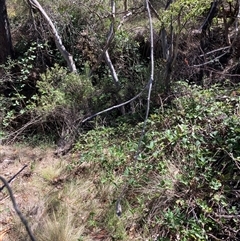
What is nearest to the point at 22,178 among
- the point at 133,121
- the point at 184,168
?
the point at 133,121

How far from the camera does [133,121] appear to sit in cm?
483

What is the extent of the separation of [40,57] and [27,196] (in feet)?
11.6

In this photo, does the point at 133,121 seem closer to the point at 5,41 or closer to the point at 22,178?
the point at 22,178

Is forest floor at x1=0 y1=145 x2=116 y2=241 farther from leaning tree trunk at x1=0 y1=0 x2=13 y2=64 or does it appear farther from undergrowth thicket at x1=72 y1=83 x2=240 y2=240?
leaning tree trunk at x1=0 y1=0 x2=13 y2=64

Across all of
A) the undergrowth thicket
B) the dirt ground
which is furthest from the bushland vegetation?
the dirt ground

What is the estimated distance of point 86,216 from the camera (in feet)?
10.7

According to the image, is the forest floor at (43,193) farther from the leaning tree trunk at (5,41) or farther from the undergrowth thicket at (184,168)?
the leaning tree trunk at (5,41)

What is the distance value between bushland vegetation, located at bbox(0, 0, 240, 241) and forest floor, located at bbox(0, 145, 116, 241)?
0.02 meters

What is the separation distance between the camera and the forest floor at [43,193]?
316 centimetres

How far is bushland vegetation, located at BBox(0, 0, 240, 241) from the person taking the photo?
3.03 metres

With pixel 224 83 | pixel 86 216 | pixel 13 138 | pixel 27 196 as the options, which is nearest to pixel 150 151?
pixel 86 216

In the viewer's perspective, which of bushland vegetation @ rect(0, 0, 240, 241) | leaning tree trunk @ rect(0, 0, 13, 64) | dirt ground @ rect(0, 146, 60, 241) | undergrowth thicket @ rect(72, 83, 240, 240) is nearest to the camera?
undergrowth thicket @ rect(72, 83, 240, 240)

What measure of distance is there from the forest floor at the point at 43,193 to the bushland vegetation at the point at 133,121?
0.02m

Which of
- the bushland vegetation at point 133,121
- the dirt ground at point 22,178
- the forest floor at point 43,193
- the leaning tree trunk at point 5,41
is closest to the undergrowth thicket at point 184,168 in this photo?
the bushland vegetation at point 133,121
